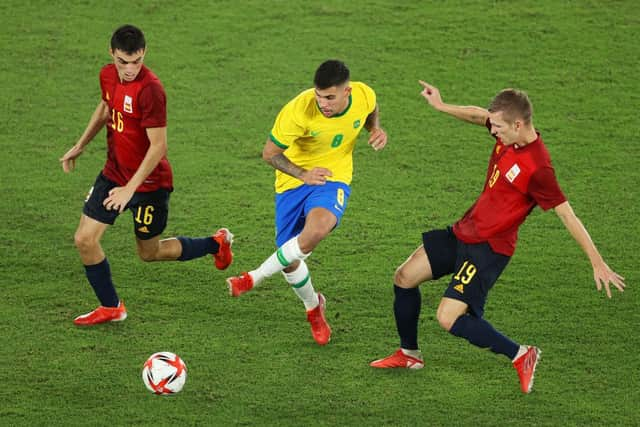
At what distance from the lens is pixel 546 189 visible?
6023mm

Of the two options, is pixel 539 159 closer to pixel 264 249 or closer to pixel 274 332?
pixel 274 332

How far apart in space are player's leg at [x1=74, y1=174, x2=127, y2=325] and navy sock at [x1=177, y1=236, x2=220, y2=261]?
27.7 inches

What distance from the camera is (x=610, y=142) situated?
9.99m

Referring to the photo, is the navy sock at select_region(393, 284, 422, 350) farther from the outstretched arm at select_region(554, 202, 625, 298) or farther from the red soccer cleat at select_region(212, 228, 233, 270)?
the red soccer cleat at select_region(212, 228, 233, 270)

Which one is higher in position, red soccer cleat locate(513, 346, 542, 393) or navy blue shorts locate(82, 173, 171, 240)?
navy blue shorts locate(82, 173, 171, 240)

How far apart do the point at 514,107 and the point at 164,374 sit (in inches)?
103

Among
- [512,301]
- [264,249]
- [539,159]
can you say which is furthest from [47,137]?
[539,159]

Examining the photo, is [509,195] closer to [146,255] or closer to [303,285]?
[303,285]

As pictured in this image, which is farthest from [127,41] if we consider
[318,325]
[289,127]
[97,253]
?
[318,325]

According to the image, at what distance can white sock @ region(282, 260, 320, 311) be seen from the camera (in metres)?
7.07

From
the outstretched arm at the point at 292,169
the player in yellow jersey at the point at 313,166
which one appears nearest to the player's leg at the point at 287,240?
the player in yellow jersey at the point at 313,166

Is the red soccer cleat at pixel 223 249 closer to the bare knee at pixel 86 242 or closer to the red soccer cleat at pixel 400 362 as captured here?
the bare knee at pixel 86 242

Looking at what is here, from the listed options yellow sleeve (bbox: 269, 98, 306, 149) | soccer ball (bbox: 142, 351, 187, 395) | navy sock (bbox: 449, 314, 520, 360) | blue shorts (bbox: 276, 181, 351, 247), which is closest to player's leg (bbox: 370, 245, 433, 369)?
navy sock (bbox: 449, 314, 520, 360)

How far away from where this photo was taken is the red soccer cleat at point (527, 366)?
21.1 ft
